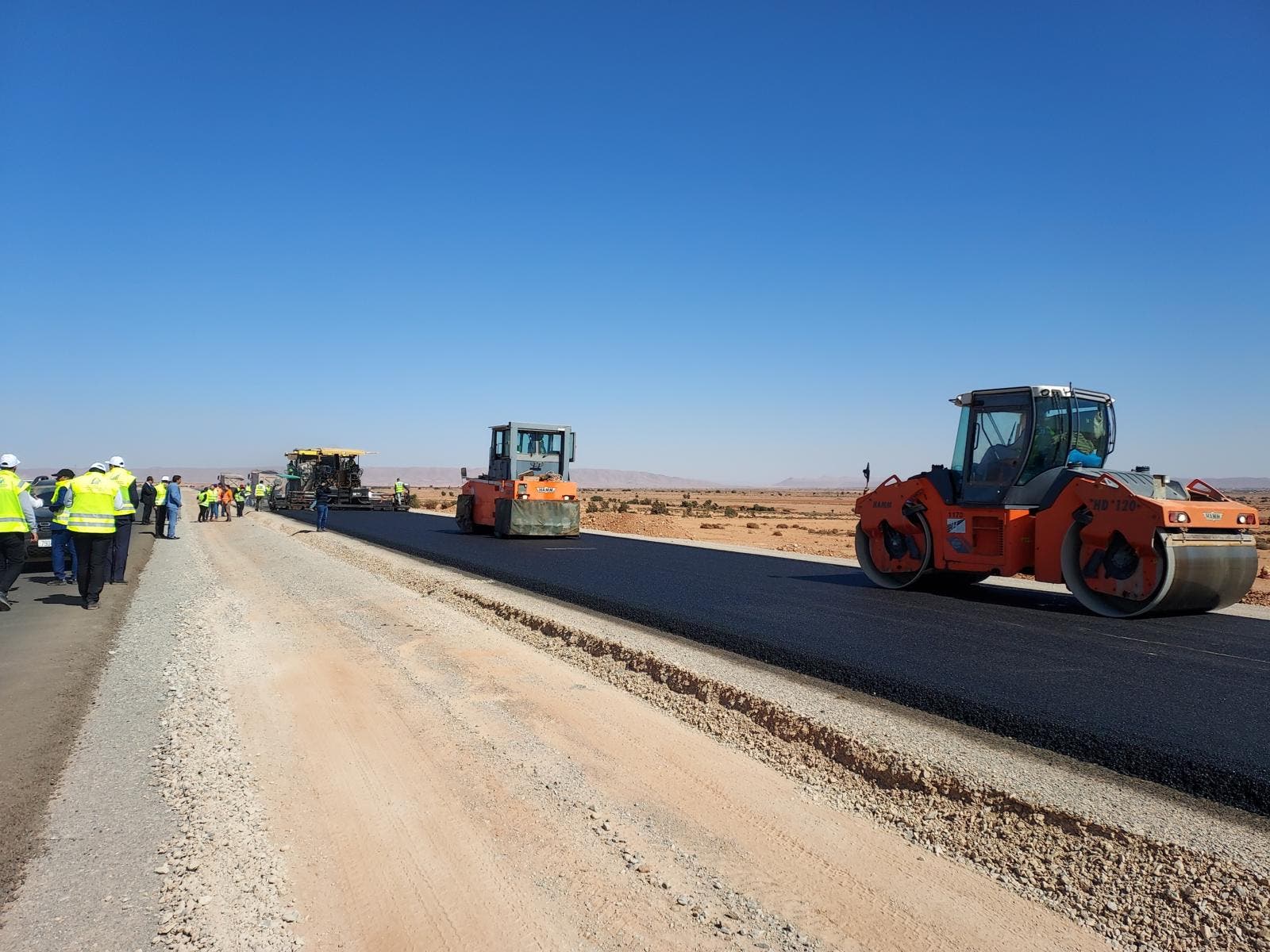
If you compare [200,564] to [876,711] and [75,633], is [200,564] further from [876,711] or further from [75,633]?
[876,711]

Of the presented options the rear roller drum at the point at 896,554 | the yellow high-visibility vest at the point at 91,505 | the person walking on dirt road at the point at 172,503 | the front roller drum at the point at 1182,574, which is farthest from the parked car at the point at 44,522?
the front roller drum at the point at 1182,574

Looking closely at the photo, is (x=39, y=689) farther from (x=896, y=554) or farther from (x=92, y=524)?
(x=896, y=554)

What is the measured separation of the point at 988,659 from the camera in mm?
7012

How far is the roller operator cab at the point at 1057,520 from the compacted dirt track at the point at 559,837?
224 inches

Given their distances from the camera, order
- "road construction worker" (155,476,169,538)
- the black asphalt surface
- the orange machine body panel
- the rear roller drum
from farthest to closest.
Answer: "road construction worker" (155,476,169,538) → the orange machine body panel → the rear roller drum → the black asphalt surface

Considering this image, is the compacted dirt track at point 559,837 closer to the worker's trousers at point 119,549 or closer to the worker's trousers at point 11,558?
the worker's trousers at point 11,558

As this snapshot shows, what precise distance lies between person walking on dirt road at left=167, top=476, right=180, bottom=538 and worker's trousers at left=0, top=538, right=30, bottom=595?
12.4 metres

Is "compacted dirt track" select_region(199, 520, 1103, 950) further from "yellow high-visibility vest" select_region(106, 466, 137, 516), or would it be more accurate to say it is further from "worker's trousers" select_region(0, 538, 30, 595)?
"yellow high-visibility vest" select_region(106, 466, 137, 516)

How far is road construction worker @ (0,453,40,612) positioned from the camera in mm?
9328

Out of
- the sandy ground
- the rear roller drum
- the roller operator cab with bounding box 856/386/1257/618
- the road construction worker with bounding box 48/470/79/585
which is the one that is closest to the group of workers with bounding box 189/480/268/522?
the road construction worker with bounding box 48/470/79/585

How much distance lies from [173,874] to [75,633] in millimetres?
6053

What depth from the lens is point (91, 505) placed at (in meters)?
9.58

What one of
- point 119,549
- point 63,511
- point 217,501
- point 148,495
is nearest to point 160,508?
point 148,495

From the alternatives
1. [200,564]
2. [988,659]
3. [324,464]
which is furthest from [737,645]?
[324,464]
